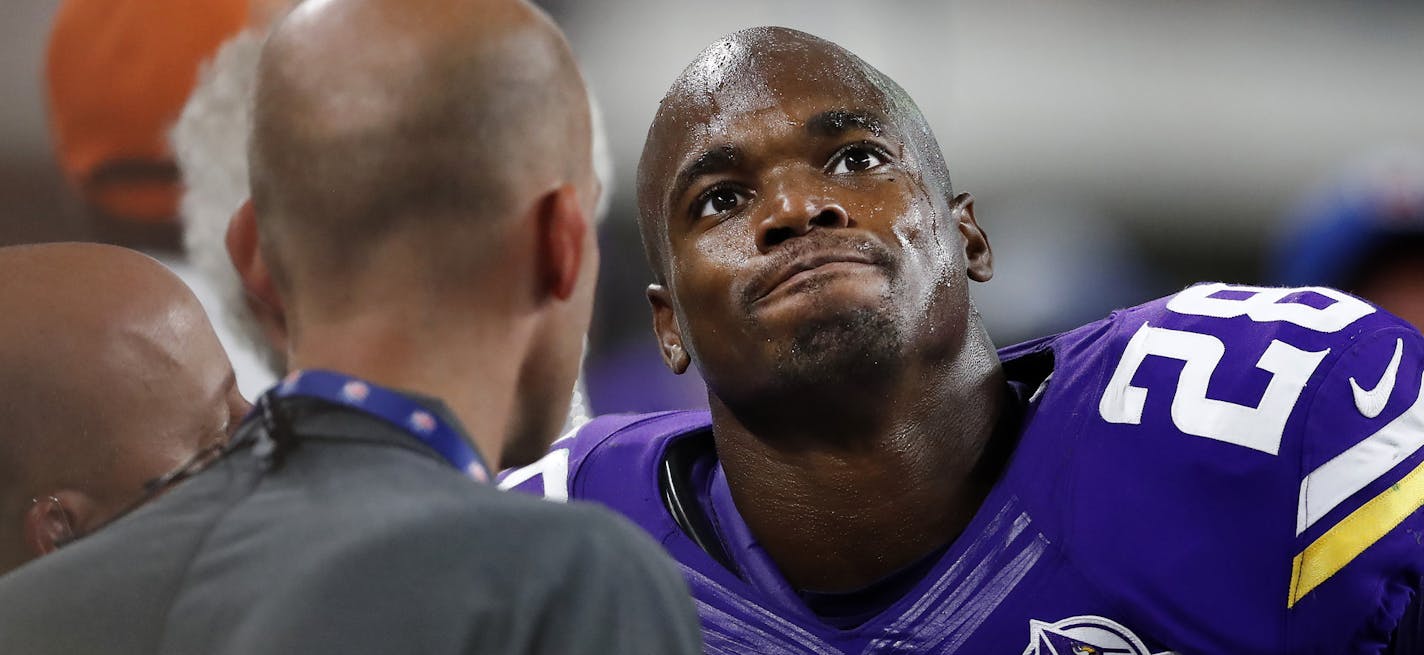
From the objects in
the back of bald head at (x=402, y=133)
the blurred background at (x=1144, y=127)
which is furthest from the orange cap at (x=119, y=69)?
the back of bald head at (x=402, y=133)

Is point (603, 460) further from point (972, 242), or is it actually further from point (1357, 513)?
point (1357, 513)

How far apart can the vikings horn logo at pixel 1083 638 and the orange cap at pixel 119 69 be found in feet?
4.51

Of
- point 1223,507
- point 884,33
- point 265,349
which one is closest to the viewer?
point 1223,507

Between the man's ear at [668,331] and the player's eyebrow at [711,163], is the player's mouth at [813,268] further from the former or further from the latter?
the man's ear at [668,331]

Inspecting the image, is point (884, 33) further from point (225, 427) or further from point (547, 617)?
point (547, 617)

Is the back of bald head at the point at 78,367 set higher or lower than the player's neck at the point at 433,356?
lower

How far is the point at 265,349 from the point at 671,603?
1307 mm

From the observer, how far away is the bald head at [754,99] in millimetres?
1659

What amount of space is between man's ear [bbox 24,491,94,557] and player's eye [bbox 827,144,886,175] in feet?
2.72

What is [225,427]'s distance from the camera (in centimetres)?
154

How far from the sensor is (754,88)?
5.46 feet

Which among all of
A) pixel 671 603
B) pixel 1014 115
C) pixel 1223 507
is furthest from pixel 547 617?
pixel 1014 115

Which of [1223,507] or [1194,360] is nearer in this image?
[1223,507]

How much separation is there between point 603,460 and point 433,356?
2.93ft
